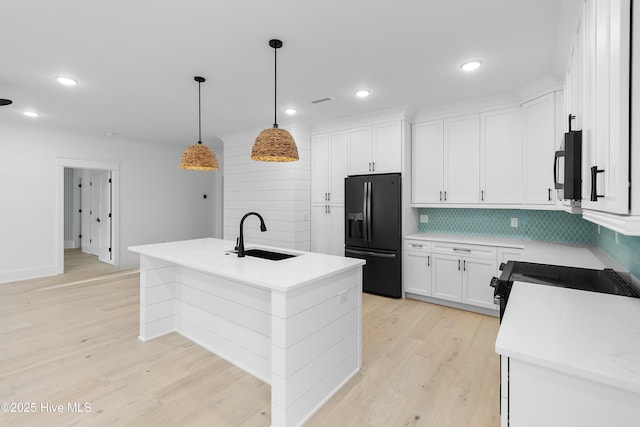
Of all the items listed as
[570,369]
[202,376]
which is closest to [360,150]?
[202,376]

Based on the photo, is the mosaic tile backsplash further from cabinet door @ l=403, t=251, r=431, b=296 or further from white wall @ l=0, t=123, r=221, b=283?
white wall @ l=0, t=123, r=221, b=283

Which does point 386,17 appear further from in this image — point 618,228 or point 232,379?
point 232,379

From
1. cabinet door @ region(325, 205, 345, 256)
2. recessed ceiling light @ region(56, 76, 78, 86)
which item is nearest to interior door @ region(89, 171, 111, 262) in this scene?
recessed ceiling light @ region(56, 76, 78, 86)

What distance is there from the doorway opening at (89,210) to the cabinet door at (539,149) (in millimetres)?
6741

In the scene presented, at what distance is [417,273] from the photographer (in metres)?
4.01

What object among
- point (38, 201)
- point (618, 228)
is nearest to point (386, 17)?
point (618, 228)

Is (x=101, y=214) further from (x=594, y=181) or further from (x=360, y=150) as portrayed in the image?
(x=594, y=181)

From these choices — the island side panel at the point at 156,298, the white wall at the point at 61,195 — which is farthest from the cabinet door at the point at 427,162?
the white wall at the point at 61,195

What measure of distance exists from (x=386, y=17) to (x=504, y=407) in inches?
88.4

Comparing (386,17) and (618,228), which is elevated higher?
(386,17)

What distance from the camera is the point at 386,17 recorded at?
208cm

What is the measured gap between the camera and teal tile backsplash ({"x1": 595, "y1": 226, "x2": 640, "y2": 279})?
1.74 m

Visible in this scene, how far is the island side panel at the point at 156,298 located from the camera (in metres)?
2.89

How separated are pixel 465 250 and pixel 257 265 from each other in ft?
8.53
